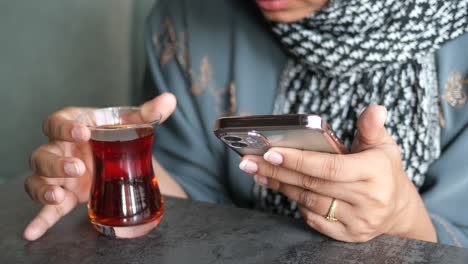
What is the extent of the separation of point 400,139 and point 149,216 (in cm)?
50

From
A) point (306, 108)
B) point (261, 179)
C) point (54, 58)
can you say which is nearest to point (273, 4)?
point (306, 108)

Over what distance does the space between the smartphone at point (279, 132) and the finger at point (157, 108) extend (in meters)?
0.13

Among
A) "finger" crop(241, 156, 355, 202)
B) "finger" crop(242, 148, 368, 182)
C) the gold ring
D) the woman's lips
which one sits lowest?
the gold ring

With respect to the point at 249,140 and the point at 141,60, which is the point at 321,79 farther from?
the point at 141,60

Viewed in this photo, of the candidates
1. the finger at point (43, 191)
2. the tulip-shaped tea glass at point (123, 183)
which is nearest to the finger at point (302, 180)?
the tulip-shaped tea glass at point (123, 183)

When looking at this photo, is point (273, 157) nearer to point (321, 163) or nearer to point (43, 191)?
point (321, 163)

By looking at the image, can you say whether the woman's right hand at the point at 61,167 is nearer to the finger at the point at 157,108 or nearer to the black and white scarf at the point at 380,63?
the finger at the point at 157,108

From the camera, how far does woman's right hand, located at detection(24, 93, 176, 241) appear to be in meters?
0.61

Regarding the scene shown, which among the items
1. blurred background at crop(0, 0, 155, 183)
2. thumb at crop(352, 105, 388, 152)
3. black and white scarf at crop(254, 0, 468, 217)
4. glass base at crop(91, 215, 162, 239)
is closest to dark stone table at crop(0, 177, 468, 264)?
glass base at crop(91, 215, 162, 239)

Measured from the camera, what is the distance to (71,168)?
2.02 feet

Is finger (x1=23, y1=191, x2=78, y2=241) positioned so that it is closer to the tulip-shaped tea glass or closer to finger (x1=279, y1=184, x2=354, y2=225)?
the tulip-shaped tea glass

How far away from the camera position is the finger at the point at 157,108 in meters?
0.68

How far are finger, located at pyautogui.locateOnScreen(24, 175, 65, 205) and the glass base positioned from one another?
0.21 ft

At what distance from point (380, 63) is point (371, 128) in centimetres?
35
